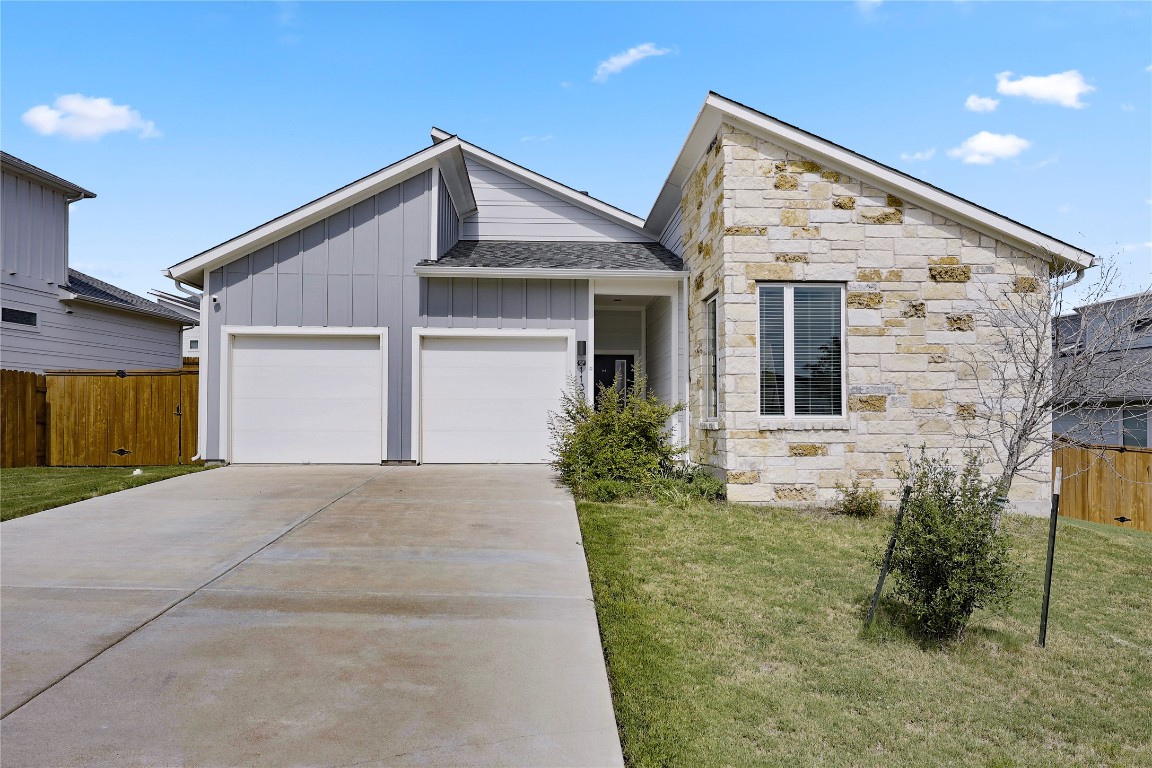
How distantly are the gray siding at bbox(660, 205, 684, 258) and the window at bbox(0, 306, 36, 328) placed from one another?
13.2 m

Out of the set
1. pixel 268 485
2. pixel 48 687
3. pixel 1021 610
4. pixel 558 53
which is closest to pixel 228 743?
pixel 48 687

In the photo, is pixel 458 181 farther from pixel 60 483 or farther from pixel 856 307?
pixel 60 483

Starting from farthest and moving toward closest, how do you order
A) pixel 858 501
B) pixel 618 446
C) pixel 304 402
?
pixel 304 402 < pixel 618 446 < pixel 858 501

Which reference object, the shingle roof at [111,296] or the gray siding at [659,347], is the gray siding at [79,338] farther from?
the gray siding at [659,347]

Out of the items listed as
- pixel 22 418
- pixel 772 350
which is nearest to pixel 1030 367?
pixel 772 350

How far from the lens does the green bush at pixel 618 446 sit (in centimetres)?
949

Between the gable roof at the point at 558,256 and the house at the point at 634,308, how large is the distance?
0.08 m

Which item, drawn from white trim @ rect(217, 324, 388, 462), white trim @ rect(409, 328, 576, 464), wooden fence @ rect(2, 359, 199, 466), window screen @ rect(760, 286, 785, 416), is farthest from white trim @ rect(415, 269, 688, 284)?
wooden fence @ rect(2, 359, 199, 466)

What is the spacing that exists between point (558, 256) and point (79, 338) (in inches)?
449

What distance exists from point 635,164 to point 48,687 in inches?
532

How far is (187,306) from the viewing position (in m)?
15.3

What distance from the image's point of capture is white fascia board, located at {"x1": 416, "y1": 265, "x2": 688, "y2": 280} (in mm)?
11820

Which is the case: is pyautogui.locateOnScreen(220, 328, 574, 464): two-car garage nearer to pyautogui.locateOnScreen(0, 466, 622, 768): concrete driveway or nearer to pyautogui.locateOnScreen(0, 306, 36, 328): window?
pyautogui.locateOnScreen(0, 466, 622, 768): concrete driveway

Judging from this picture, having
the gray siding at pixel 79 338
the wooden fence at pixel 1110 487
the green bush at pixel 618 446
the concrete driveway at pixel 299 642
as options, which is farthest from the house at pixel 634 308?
the wooden fence at pixel 1110 487
